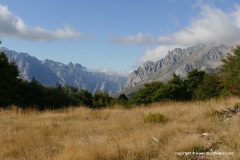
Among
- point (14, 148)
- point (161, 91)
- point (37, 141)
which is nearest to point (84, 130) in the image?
point (37, 141)

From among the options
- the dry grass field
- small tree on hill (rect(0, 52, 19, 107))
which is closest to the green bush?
the dry grass field

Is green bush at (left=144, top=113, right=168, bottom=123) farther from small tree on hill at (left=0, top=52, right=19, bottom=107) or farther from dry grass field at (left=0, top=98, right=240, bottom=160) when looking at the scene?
small tree on hill at (left=0, top=52, right=19, bottom=107)

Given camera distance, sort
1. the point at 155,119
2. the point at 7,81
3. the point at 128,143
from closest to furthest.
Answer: the point at 128,143, the point at 155,119, the point at 7,81

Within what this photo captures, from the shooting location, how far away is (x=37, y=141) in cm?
811

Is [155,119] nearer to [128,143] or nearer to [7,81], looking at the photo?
[128,143]

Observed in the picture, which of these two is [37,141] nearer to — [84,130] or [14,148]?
[14,148]

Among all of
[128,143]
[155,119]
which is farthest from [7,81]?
[128,143]

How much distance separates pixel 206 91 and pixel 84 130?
145ft

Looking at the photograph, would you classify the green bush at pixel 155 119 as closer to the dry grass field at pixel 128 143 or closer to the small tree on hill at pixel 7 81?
the dry grass field at pixel 128 143

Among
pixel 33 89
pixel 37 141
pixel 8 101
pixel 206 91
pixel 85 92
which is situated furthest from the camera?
pixel 85 92

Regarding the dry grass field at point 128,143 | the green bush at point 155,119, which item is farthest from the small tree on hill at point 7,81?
the dry grass field at point 128,143

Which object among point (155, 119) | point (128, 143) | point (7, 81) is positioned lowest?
point (128, 143)

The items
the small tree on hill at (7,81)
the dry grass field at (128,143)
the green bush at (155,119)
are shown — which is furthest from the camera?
the small tree on hill at (7,81)

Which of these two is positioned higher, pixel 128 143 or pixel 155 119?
pixel 155 119
